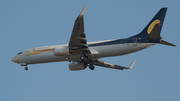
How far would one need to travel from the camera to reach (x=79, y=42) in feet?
110

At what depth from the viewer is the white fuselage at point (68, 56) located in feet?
114

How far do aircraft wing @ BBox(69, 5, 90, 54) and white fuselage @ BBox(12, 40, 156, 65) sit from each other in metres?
1.50

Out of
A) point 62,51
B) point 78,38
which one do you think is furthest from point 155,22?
point 62,51

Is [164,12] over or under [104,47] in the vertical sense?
over

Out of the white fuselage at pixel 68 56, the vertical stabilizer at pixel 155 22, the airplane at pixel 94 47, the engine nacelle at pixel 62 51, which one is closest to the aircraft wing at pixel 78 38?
the airplane at pixel 94 47

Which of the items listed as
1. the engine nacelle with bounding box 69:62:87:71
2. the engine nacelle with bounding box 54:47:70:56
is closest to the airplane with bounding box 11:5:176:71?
the engine nacelle with bounding box 54:47:70:56

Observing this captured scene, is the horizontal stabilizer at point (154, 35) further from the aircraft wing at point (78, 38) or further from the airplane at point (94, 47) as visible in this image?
the aircraft wing at point (78, 38)

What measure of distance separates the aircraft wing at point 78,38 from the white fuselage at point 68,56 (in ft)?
4.93

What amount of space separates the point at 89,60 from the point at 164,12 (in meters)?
11.6

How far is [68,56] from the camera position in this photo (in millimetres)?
36656

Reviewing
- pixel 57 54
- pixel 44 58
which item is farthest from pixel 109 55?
pixel 44 58

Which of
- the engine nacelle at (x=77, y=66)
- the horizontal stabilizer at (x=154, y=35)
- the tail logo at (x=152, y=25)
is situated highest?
the tail logo at (x=152, y=25)

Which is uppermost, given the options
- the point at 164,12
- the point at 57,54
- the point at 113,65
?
the point at 164,12

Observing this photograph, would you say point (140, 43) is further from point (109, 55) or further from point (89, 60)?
point (89, 60)
